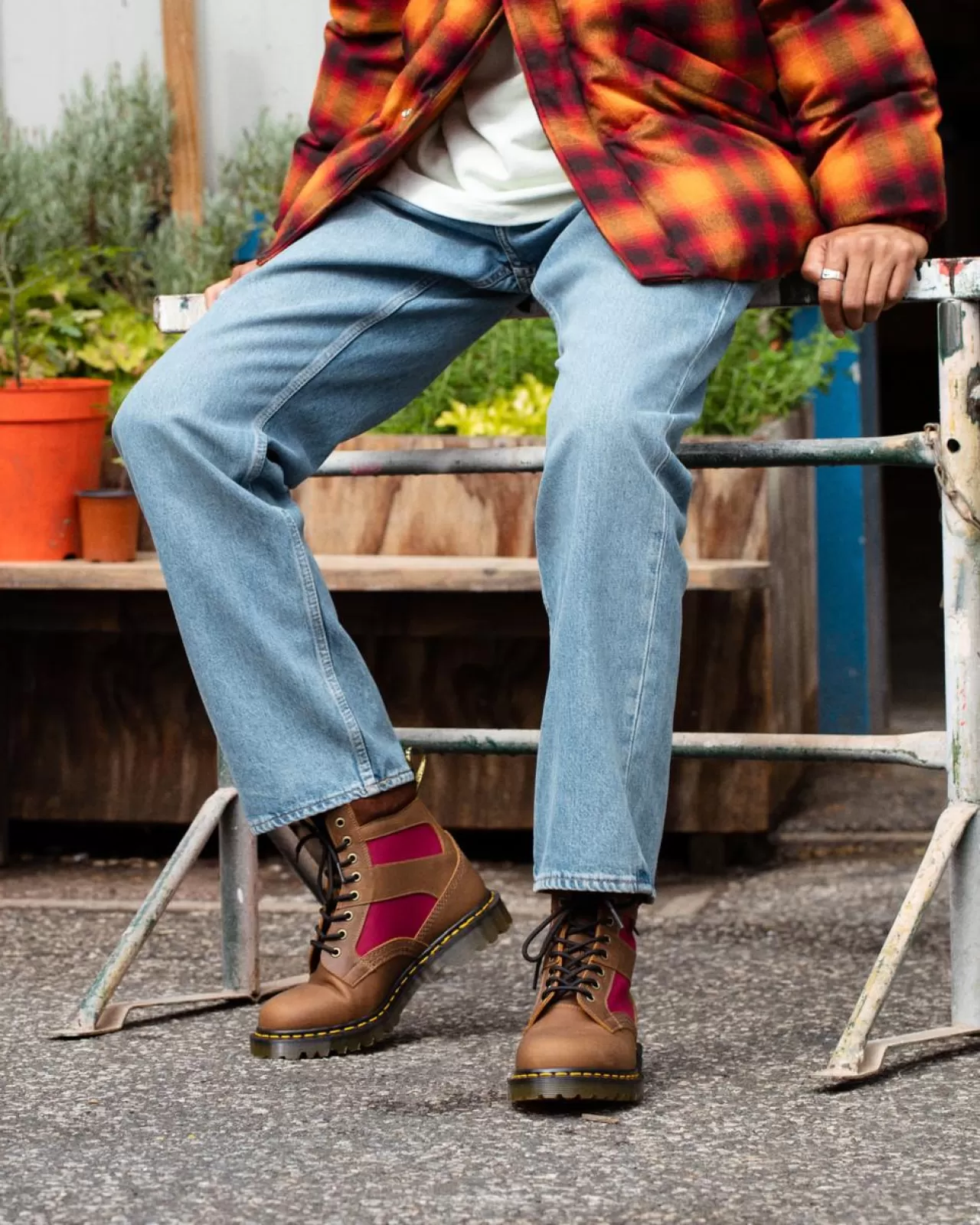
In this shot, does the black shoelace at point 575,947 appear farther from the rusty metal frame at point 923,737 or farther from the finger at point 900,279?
the finger at point 900,279

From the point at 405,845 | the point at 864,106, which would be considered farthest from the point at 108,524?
the point at 864,106

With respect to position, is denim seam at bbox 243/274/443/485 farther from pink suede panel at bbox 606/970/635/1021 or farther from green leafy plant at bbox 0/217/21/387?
green leafy plant at bbox 0/217/21/387

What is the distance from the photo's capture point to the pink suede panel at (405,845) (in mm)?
1837

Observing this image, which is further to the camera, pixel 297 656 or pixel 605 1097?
pixel 297 656

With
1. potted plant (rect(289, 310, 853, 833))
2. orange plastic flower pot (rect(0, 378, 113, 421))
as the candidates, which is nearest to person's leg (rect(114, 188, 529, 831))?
potted plant (rect(289, 310, 853, 833))

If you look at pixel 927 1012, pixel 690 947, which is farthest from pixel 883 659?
pixel 927 1012

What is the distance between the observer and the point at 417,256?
6.21 ft

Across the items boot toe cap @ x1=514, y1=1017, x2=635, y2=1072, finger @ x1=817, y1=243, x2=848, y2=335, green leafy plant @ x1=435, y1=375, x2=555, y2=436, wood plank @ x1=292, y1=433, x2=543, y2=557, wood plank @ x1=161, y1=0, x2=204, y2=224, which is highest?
wood plank @ x1=161, y1=0, x2=204, y2=224

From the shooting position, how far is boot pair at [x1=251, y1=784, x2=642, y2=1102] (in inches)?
65.5

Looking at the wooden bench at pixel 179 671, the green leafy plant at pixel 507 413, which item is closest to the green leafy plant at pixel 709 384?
the green leafy plant at pixel 507 413

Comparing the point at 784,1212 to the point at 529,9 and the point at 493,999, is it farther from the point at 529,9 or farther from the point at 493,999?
the point at 529,9

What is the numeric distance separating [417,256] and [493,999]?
2.70 feet

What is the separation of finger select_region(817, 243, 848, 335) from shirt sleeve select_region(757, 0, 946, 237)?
0.05 meters

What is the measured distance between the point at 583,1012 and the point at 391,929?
284mm
